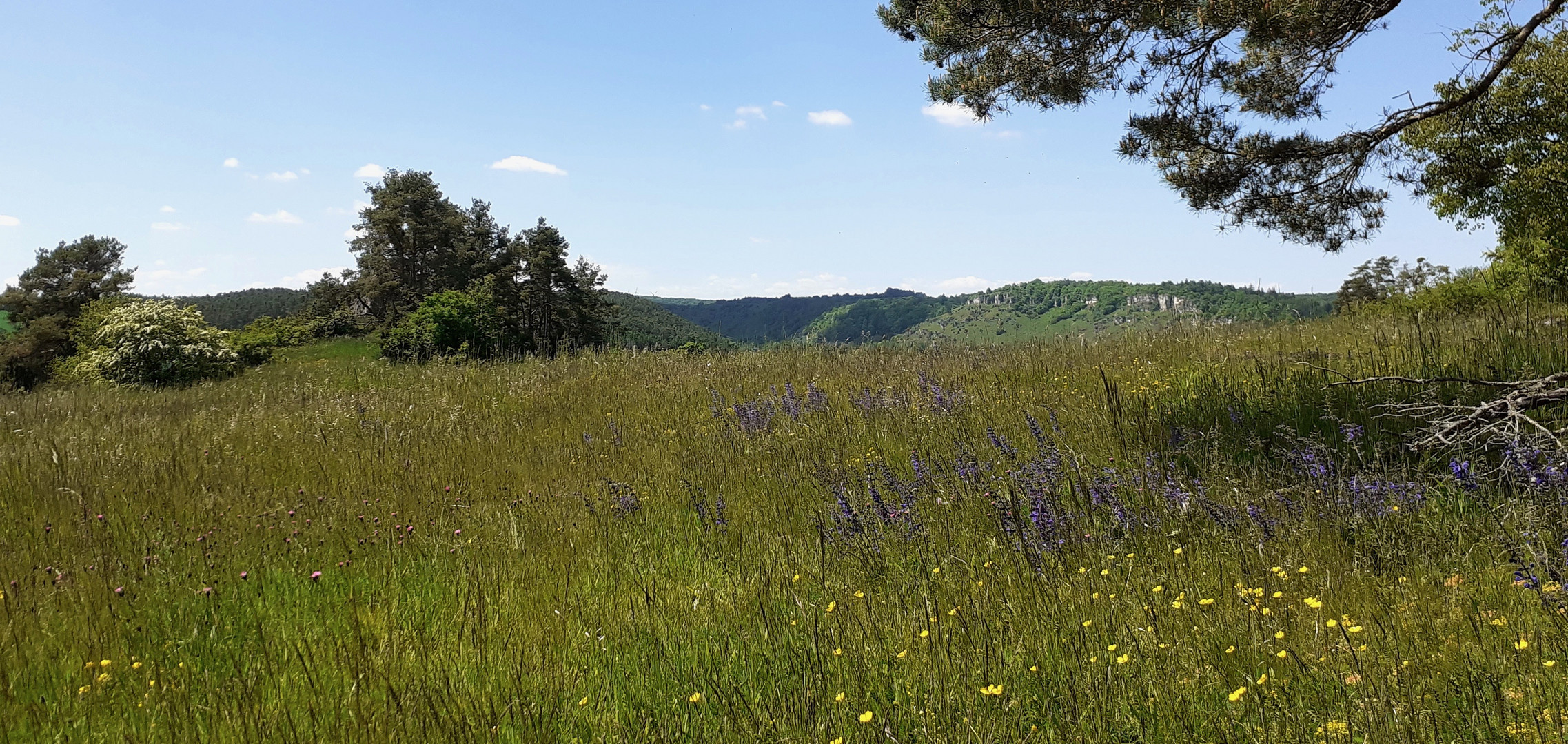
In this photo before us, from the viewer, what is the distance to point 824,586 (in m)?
2.59

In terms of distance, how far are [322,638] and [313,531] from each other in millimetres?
1313

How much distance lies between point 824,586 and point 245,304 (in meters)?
127

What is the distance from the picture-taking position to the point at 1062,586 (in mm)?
2389

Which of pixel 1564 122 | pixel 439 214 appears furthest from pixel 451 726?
pixel 439 214

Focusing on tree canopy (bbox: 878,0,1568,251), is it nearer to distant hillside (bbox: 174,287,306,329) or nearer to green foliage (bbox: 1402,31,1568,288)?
green foliage (bbox: 1402,31,1568,288)

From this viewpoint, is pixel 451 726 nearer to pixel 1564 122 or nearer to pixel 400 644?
pixel 400 644

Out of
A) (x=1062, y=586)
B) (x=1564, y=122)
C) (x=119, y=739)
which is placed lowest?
(x=119, y=739)

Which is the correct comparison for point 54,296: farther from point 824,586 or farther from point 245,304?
point 245,304

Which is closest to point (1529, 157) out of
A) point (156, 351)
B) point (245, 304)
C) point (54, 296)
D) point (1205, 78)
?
point (1205, 78)

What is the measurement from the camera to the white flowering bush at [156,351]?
59.7 ft

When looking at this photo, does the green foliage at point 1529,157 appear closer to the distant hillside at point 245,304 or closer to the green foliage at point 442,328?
the green foliage at point 442,328

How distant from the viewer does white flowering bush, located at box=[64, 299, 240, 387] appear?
18188 mm

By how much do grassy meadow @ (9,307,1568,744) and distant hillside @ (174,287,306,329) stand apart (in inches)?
4022

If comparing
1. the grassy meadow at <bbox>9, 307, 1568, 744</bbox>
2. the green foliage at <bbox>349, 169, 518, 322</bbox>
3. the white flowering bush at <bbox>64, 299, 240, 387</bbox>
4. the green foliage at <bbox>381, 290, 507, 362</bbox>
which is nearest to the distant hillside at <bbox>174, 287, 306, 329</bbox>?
the green foliage at <bbox>349, 169, 518, 322</bbox>
